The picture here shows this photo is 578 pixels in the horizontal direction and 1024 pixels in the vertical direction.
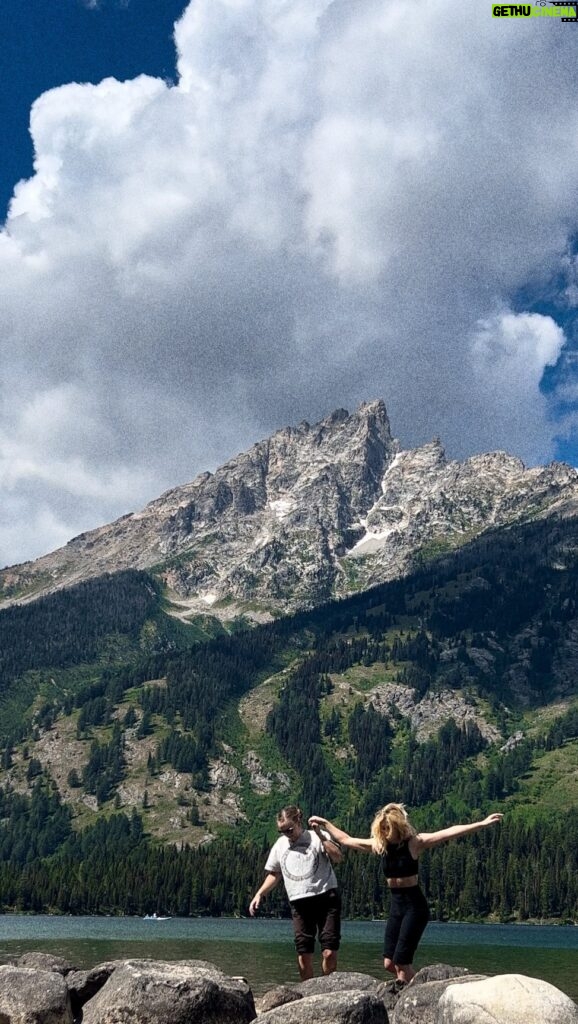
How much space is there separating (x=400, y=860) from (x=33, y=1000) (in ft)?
42.7

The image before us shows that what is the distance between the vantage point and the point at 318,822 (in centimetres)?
2117

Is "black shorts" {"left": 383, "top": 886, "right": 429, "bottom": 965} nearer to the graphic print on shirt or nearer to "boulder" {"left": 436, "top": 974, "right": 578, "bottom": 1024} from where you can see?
"boulder" {"left": 436, "top": 974, "right": 578, "bottom": 1024}

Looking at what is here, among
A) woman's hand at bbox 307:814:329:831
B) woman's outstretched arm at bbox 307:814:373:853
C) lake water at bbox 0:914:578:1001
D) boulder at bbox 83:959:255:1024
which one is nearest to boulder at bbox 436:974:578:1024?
woman's outstretched arm at bbox 307:814:373:853

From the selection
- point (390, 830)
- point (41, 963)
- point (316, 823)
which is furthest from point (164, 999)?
point (41, 963)

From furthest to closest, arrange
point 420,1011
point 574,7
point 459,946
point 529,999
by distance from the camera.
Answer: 1. point 459,946
2. point 574,7
3. point 420,1011
4. point 529,999

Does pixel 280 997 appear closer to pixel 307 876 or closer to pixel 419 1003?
pixel 419 1003

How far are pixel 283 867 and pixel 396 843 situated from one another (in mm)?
4066

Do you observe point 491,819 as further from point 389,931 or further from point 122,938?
point 122,938

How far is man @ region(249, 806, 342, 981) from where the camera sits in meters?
21.7

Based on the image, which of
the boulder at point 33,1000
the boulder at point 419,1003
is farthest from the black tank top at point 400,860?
the boulder at point 33,1000

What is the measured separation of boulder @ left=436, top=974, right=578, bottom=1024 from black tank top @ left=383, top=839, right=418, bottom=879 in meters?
2.53

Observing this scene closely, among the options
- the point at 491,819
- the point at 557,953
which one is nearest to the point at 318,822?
the point at 491,819

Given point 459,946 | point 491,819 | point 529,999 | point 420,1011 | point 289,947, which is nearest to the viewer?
point 529,999

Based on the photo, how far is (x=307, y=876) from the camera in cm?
2172
